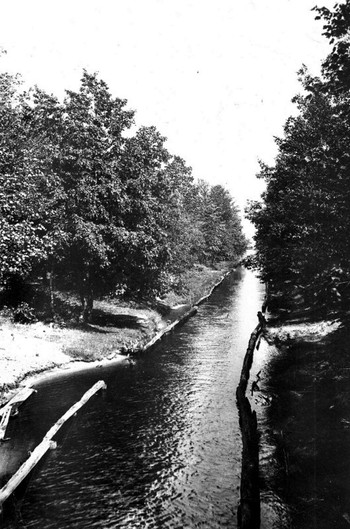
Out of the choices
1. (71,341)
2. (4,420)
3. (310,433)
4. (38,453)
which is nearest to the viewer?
(38,453)

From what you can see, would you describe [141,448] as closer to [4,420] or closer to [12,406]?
[4,420]

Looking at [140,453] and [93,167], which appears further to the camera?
[93,167]

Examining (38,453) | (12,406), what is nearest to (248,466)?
(38,453)

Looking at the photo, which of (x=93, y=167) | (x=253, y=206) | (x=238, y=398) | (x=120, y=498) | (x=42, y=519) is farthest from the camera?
(x=253, y=206)

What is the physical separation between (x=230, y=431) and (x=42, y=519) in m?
8.10

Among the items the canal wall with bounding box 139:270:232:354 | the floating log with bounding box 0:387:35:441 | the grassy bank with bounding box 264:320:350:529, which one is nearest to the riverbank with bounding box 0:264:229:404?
the canal wall with bounding box 139:270:232:354

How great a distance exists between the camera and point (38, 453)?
13.9 m

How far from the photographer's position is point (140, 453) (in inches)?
601

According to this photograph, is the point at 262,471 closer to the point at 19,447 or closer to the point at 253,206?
the point at 19,447

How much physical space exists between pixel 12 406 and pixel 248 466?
33.9 ft

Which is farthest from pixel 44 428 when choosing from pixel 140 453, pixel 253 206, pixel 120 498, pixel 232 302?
→ pixel 232 302

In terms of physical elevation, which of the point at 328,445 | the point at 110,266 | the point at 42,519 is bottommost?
the point at 42,519

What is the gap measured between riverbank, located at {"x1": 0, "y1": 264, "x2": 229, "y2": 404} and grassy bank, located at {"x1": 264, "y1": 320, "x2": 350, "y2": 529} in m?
10.8

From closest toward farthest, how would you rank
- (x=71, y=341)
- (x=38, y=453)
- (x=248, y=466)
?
(x=248, y=466), (x=38, y=453), (x=71, y=341)
